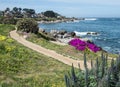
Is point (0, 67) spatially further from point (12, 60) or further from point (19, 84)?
point (19, 84)

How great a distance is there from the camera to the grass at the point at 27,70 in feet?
58.1

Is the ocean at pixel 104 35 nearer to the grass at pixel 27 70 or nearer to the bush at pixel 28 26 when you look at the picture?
the bush at pixel 28 26

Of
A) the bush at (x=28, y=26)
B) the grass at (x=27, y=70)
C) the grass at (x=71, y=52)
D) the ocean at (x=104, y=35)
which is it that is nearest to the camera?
the grass at (x=27, y=70)

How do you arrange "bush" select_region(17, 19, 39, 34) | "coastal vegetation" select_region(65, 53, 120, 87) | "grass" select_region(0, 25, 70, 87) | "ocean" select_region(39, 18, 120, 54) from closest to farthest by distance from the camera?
1. "coastal vegetation" select_region(65, 53, 120, 87)
2. "grass" select_region(0, 25, 70, 87)
3. "bush" select_region(17, 19, 39, 34)
4. "ocean" select_region(39, 18, 120, 54)

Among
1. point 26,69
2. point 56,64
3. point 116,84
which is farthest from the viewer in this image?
point 56,64

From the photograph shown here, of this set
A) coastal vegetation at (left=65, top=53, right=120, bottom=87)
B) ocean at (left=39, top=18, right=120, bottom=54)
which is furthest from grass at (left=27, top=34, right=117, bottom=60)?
coastal vegetation at (left=65, top=53, right=120, bottom=87)

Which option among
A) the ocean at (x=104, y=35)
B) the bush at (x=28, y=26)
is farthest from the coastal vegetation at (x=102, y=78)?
the ocean at (x=104, y=35)

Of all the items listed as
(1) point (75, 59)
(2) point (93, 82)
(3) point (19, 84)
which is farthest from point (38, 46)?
(2) point (93, 82)

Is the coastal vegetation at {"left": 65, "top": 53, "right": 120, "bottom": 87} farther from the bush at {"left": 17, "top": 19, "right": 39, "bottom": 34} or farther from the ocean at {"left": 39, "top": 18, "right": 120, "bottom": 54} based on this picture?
the ocean at {"left": 39, "top": 18, "right": 120, "bottom": 54}

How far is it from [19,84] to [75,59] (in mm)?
11334

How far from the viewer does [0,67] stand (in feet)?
67.5

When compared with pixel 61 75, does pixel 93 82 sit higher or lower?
higher

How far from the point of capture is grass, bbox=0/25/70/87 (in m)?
17.7

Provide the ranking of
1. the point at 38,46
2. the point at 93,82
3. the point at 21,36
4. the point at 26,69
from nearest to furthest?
the point at 93,82 < the point at 26,69 < the point at 38,46 < the point at 21,36
